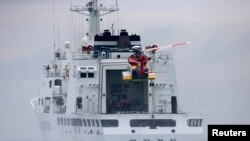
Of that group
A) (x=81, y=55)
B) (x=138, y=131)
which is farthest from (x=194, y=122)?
(x=81, y=55)

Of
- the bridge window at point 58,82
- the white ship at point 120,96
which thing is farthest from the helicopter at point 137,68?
the bridge window at point 58,82

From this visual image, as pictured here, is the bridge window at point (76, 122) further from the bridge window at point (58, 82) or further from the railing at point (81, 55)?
the bridge window at point (58, 82)

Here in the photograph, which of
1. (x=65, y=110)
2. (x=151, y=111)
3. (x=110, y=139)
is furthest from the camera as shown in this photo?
(x=65, y=110)

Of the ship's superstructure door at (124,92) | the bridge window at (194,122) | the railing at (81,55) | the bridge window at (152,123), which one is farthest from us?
the railing at (81,55)

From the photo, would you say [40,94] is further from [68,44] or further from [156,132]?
[156,132]

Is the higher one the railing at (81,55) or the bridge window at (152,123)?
the railing at (81,55)

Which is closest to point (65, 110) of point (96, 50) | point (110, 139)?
point (96, 50)

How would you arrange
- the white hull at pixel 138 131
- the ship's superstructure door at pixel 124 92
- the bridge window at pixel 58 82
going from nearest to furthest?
the white hull at pixel 138 131, the ship's superstructure door at pixel 124 92, the bridge window at pixel 58 82

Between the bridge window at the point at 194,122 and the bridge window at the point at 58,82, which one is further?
the bridge window at the point at 58,82

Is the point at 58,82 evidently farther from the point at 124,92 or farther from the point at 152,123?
the point at 152,123
